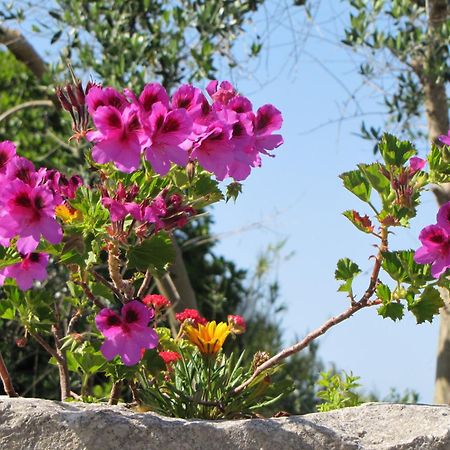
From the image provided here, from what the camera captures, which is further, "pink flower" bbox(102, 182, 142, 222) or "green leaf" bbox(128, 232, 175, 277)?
"green leaf" bbox(128, 232, 175, 277)

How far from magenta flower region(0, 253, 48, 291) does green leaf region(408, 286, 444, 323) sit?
109 cm

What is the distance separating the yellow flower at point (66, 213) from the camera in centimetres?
265

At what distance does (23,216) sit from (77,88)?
441 mm

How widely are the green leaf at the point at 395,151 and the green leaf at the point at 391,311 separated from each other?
1.42 ft

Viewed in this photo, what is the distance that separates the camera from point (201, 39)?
19.6 feet

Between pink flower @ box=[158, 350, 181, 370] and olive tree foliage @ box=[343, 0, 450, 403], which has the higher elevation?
olive tree foliage @ box=[343, 0, 450, 403]

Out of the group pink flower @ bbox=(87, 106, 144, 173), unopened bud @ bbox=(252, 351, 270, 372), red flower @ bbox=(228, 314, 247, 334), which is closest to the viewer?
pink flower @ bbox=(87, 106, 144, 173)

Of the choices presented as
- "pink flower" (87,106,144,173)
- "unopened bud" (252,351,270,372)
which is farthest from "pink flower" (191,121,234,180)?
"unopened bud" (252,351,270,372)

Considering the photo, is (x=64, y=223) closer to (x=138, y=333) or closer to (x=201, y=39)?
(x=138, y=333)

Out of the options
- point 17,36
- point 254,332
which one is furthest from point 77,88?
point 254,332

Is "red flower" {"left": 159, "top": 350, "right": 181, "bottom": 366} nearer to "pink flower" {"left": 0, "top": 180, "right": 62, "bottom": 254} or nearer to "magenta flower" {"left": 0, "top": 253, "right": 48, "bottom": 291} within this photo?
"magenta flower" {"left": 0, "top": 253, "right": 48, "bottom": 291}

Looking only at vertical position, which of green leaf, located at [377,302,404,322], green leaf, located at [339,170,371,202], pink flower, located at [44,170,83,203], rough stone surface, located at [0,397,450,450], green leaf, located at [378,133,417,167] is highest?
green leaf, located at [378,133,417,167]

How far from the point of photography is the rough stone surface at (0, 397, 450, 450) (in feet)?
7.97

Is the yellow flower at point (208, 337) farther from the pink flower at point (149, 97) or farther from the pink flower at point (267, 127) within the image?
the pink flower at point (149, 97)
